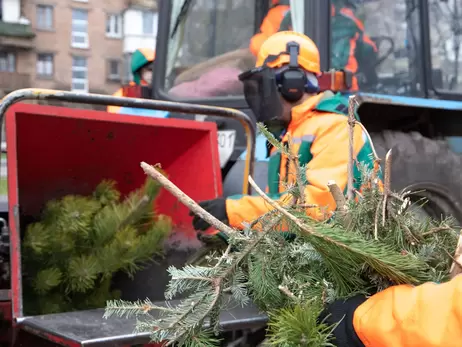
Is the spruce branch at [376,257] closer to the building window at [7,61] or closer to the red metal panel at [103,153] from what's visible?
the red metal panel at [103,153]

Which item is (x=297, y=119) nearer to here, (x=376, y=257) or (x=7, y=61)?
(x=376, y=257)

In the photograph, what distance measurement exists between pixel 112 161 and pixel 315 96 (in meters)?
1.12

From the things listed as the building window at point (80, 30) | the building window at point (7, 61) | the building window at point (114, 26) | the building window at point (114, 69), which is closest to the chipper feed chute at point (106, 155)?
the building window at point (7, 61)

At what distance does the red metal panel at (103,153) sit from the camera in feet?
10.8

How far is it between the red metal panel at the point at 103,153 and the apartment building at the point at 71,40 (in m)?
29.9

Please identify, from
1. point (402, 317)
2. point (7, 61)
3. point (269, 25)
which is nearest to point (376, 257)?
point (402, 317)

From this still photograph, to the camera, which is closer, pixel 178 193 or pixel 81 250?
pixel 178 193

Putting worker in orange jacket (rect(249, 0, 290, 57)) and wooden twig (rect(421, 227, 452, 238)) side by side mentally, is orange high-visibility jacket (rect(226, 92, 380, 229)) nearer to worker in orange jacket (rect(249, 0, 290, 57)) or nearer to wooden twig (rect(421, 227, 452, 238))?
wooden twig (rect(421, 227, 452, 238))

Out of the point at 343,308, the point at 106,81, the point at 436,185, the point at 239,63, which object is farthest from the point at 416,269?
the point at 106,81

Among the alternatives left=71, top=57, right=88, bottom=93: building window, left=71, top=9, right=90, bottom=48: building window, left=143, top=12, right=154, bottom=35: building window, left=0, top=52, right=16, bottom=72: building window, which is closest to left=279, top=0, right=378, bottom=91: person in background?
left=0, top=52, right=16, bottom=72: building window

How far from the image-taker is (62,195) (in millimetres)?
3504

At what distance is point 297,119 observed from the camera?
310cm

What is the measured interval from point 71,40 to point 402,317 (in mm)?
35819

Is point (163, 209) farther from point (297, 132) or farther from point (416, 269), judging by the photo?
point (416, 269)
